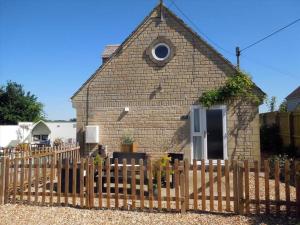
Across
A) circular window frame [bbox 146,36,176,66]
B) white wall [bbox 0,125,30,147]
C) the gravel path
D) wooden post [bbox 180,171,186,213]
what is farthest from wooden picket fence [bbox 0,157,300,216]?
white wall [bbox 0,125,30,147]

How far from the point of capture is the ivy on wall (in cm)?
1161

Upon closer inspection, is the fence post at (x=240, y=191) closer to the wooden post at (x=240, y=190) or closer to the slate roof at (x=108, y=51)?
the wooden post at (x=240, y=190)

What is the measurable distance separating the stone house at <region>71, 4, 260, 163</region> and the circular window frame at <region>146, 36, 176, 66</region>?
0.13 ft

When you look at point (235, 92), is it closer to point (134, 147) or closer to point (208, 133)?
A: point (208, 133)

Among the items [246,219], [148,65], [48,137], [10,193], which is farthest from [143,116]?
[48,137]

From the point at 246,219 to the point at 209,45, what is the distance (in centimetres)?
772

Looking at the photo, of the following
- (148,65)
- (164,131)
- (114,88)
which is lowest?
(164,131)

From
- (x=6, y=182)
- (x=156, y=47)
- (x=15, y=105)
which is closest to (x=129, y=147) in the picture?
(x=156, y=47)

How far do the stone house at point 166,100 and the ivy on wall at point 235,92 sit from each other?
0.23m

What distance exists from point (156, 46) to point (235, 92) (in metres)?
3.72

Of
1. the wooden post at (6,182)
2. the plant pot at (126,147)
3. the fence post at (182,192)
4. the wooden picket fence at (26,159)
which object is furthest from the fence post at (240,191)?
the plant pot at (126,147)

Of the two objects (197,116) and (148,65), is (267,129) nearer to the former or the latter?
(197,116)

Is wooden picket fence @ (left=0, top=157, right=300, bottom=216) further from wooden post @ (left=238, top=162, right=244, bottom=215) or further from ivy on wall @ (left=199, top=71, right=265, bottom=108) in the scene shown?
ivy on wall @ (left=199, top=71, right=265, bottom=108)

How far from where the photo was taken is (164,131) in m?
12.4
